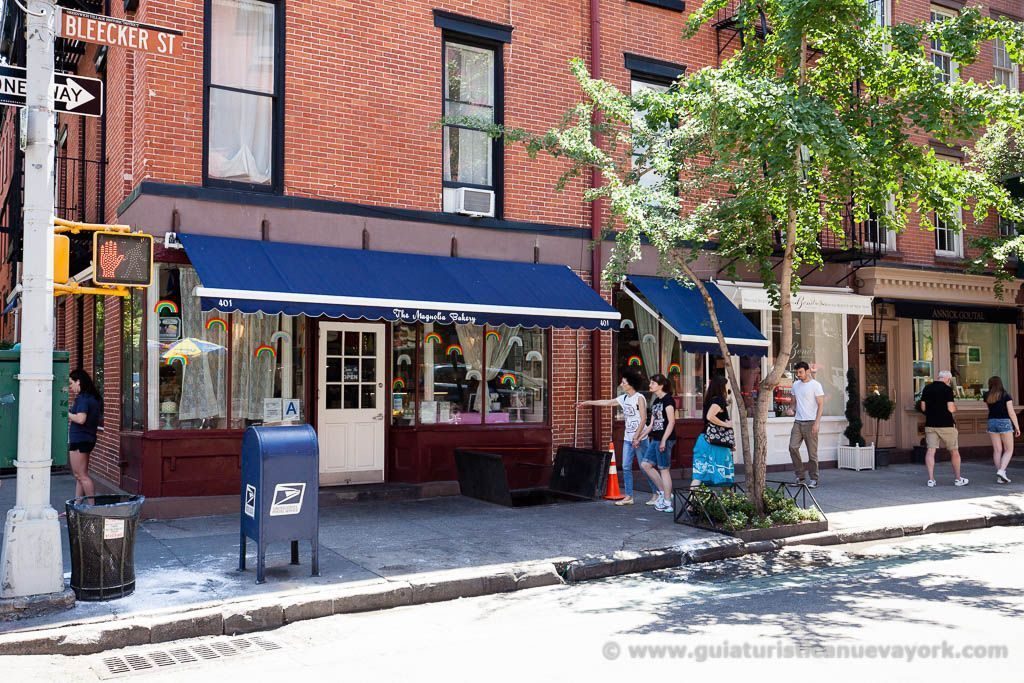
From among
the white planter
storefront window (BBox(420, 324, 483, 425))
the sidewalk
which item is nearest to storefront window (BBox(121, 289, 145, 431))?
the sidewalk

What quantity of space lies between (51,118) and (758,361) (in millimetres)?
12132

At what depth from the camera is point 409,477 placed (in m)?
12.2

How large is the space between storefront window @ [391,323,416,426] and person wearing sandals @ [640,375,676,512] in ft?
10.9

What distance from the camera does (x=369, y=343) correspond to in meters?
12.3

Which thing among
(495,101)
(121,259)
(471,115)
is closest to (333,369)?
(471,115)

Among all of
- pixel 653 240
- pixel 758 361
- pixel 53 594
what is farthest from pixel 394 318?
pixel 758 361

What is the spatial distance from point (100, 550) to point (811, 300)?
1186 centimetres

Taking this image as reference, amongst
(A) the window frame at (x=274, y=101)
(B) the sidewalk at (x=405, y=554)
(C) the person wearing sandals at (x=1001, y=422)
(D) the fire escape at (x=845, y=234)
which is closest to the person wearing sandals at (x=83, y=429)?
(B) the sidewalk at (x=405, y=554)

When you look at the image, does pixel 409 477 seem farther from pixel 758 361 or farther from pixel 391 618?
pixel 758 361

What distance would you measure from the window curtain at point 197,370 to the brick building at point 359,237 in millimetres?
26

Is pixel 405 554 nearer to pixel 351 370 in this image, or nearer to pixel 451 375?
pixel 351 370

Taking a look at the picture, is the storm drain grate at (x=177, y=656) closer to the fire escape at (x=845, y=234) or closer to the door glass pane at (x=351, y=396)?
the door glass pane at (x=351, y=396)

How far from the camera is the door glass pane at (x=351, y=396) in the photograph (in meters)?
12.1

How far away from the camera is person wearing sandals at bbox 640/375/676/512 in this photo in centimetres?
1113
